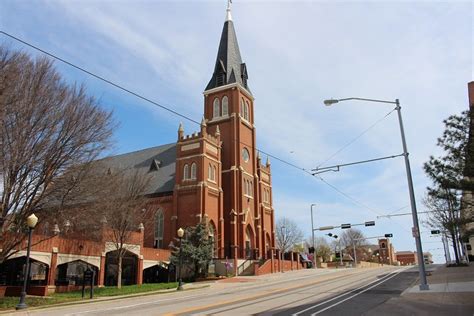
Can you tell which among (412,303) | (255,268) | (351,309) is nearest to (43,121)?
(351,309)

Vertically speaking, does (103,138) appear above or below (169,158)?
below

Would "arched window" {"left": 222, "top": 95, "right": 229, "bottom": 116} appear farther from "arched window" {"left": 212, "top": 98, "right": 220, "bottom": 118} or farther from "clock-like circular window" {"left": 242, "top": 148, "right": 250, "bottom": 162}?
"clock-like circular window" {"left": 242, "top": 148, "right": 250, "bottom": 162}

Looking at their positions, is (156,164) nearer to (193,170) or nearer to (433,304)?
(193,170)

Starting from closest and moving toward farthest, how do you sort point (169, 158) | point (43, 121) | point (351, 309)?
point (351, 309)
point (43, 121)
point (169, 158)

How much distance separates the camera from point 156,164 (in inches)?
2103

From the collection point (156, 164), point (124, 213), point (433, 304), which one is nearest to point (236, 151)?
point (156, 164)

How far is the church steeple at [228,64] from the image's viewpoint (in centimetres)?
5622

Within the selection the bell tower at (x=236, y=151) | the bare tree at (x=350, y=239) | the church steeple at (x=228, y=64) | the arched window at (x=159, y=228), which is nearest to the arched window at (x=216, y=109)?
the bell tower at (x=236, y=151)

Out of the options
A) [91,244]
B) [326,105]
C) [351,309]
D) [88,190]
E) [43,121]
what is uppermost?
[326,105]

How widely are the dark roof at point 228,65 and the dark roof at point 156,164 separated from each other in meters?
11.0

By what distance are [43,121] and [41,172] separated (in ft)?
8.04

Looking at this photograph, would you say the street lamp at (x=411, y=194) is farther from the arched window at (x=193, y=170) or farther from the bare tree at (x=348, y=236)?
the bare tree at (x=348, y=236)

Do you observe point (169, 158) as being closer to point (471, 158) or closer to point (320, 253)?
point (471, 158)

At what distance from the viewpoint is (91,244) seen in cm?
3117
